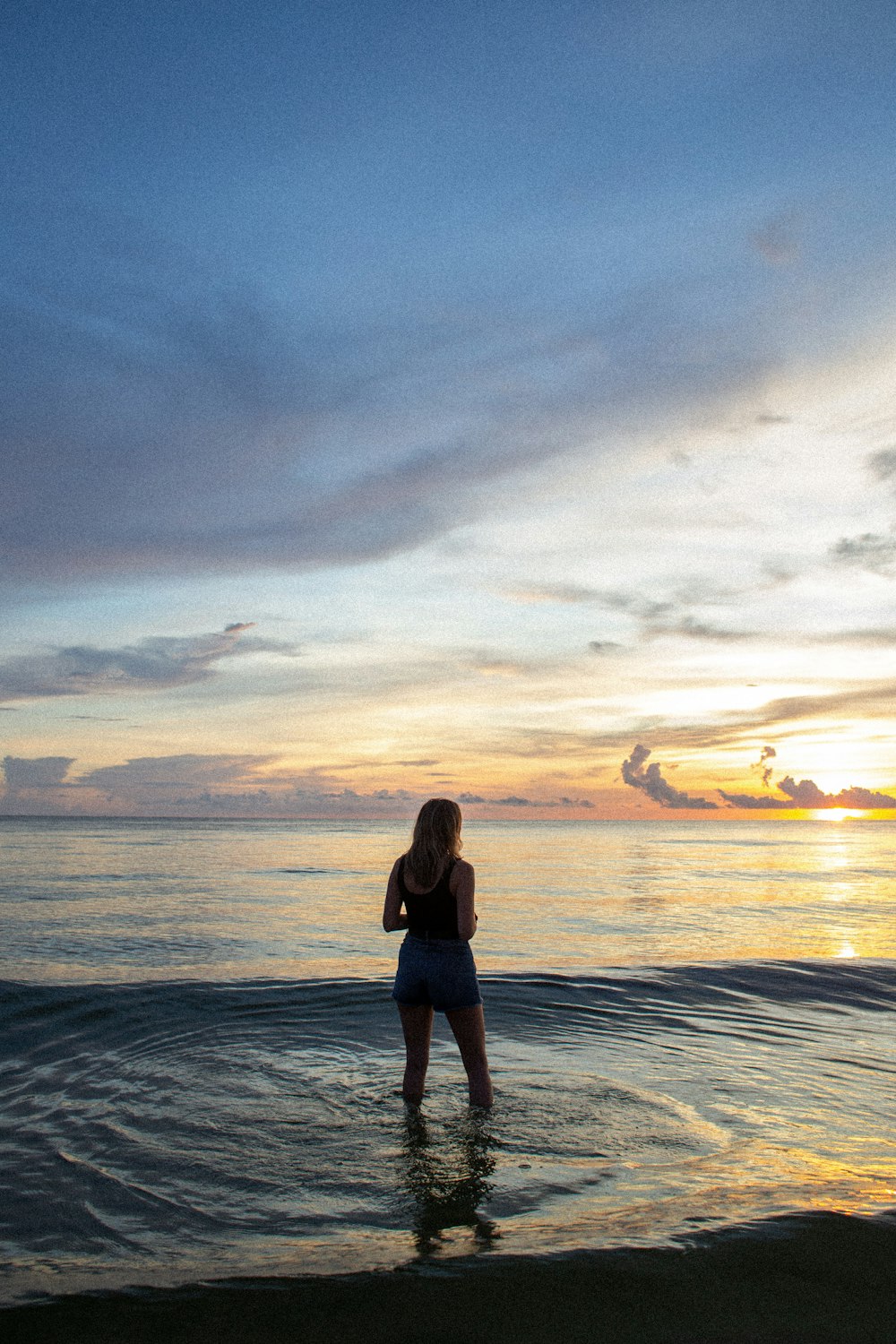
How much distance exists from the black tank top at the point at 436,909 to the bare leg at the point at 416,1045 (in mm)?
669

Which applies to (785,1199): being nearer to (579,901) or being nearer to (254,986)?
(254,986)

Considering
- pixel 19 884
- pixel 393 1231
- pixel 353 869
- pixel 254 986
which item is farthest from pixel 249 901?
pixel 393 1231

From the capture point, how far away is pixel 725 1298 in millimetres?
4008

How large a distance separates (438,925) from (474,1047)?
1.03 meters

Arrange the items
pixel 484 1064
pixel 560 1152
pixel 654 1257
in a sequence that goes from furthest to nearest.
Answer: pixel 484 1064 < pixel 560 1152 < pixel 654 1257

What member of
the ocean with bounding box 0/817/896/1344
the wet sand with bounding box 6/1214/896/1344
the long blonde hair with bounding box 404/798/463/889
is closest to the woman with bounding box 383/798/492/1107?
the long blonde hair with bounding box 404/798/463/889

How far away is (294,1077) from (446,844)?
320 centimetres

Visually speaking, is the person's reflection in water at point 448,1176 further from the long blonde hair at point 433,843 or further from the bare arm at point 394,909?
Answer: the long blonde hair at point 433,843

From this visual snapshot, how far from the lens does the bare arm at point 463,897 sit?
6168mm

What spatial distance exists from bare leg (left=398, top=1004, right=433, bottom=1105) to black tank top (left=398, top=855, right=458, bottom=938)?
67cm

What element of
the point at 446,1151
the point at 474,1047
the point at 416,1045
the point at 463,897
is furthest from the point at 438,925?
the point at 446,1151

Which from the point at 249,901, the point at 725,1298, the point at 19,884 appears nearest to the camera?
the point at 725,1298

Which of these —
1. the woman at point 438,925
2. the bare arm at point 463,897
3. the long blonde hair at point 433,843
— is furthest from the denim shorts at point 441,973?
the long blonde hair at point 433,843

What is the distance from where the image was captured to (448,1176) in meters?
5.46
